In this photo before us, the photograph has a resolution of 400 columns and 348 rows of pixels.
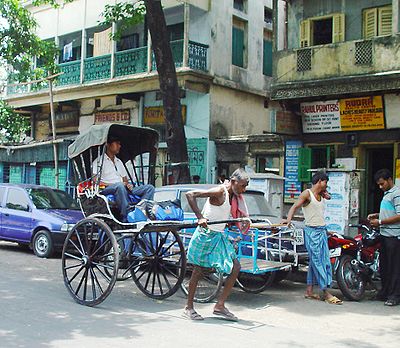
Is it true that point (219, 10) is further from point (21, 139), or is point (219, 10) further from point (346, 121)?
point (21, 139)

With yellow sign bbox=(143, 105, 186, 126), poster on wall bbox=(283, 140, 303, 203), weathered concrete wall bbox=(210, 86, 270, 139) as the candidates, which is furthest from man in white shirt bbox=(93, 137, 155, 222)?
yellow sign bbox=(143, 105, 186, 126)

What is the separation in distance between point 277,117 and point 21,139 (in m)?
15.9

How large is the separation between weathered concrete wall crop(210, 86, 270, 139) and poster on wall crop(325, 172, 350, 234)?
7992 mm

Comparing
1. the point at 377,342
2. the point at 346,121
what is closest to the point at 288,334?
the point at 377,342

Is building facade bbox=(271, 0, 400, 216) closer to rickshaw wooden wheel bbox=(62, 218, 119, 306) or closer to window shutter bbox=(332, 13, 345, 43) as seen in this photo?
window shutter bbox=(332, 13, 345, 43)

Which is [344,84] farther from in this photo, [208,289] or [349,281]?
[208,289]

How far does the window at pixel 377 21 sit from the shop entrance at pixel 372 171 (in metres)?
3.12

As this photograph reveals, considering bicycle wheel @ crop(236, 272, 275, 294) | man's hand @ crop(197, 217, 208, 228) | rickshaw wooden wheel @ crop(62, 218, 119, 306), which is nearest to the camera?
man's hand @ crop(197, 217, 208, 228)

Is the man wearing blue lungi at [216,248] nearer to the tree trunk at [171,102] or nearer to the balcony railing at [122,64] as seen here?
the tree trunk at [171,102]

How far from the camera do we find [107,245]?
301 inches

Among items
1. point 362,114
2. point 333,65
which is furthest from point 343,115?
point 333,65

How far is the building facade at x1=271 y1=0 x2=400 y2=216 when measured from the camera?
14.4 meters

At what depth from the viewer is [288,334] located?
624 centimetres

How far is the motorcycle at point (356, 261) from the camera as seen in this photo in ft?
27.9
